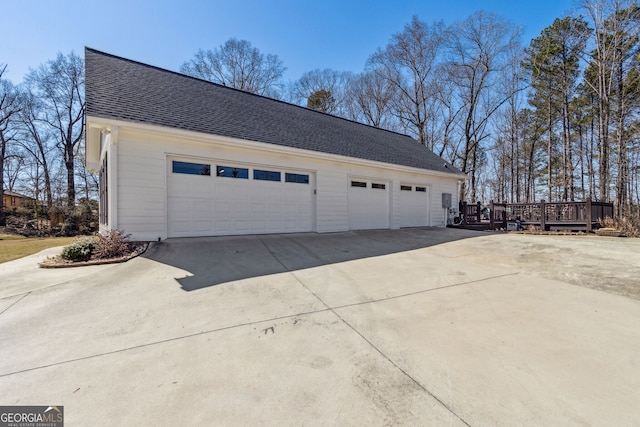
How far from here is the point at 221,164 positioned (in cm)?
733

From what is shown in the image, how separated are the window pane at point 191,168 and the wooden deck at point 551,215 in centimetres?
1213

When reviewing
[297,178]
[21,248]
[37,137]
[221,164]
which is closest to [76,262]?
[221,164]

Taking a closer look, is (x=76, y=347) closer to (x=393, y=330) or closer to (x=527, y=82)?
(x=393, y=330)

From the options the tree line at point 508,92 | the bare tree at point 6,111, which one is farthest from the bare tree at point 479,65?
the bare tree at point 6,111

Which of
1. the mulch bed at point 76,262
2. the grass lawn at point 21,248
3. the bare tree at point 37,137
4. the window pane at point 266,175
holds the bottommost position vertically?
the grass lawn at point 21,248

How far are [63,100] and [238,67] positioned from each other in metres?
13.5

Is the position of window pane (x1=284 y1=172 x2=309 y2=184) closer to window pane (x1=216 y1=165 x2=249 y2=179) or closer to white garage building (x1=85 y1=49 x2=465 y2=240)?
white garage building (x1=85 y1=49 x2=465 y2=240)

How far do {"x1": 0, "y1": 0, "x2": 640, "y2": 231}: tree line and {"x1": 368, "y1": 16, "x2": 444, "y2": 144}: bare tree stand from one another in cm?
7

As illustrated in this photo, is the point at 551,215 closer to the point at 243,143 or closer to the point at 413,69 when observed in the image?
the point at 243,143

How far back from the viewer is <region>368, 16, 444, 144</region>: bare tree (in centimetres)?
1917

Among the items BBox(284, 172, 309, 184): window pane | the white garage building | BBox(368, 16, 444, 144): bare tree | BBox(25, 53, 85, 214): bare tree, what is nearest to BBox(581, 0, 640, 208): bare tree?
BBox(368, 16, 444, 144): bare tree

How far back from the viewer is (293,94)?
23000mm

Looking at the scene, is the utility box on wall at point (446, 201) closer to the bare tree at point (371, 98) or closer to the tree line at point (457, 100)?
the tree line at point (457, 100)

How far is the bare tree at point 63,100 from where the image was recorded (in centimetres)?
1902
